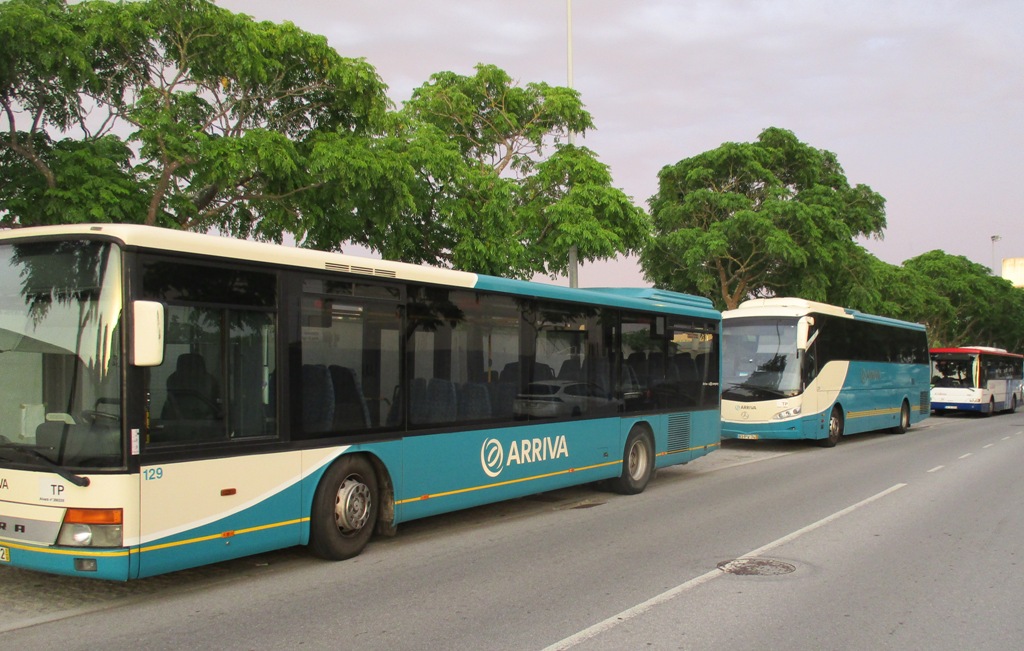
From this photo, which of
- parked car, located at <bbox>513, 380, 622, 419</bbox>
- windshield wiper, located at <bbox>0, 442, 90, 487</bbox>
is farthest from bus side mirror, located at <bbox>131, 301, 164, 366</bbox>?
parked car, located at <bbox>513, 380, 622, 419</bbox>

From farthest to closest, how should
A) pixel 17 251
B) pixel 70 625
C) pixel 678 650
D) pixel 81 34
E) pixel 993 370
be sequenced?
1. pixel 993 370
2. pixel 81 34
3. pixel 17 251
4. pixel 70 625
5. pixel 678 650

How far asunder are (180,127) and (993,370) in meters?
35.9

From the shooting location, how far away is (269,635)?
555cm

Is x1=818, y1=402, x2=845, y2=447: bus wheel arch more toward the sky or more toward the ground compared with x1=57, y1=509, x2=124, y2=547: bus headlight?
more toward the ground

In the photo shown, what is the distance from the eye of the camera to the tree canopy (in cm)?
1196

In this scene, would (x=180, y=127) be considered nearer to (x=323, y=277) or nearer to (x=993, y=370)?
(x=323, y=277)

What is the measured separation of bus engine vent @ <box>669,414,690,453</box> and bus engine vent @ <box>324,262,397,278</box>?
21.3 ft

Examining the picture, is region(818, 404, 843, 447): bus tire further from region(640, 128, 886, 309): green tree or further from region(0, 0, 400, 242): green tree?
region(0, 0, 400, 242): green tree

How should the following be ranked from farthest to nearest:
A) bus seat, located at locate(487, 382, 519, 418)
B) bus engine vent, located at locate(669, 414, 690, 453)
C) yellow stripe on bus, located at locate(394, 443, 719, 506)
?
bus engine vent, located at locate(669, 414, 690, 453), bus seat, located at locate(487, 382, 519, 418), yellow stripe on bus, located at locate(394, 443, 719, 506)

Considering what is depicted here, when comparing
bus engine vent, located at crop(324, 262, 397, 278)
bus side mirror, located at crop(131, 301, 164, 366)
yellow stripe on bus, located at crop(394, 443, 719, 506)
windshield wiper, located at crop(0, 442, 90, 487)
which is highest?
bus engine vent, located at crop(324, 262, 397, 278)

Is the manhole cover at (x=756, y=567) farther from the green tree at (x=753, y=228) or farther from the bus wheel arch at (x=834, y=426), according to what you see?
the green tree at (x=753, y=228)

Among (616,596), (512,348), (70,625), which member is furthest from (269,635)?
(512,348)

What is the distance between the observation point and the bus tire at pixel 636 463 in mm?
12055

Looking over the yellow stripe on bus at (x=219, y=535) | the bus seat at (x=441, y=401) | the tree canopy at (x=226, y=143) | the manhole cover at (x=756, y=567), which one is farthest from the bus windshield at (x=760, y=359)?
the yellow stripe on bus at (x=219, y=535)
